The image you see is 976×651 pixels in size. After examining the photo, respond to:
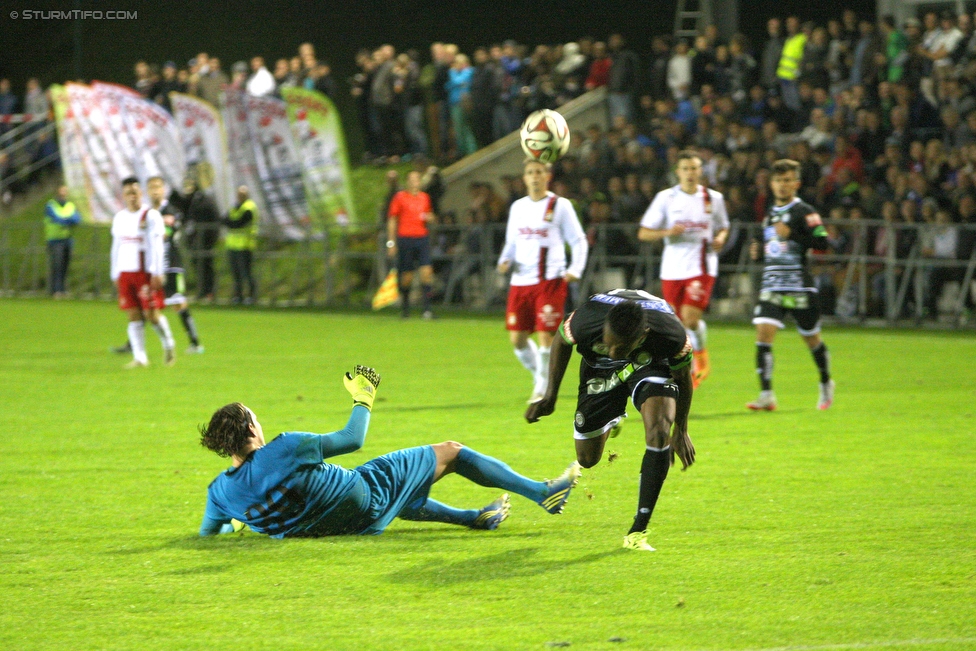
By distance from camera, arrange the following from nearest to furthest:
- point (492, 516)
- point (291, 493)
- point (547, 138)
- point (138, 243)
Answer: point (291, 493)
point (492, 516)
point (547, 138)
point (138, 243)

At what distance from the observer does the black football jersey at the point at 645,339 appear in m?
6.60

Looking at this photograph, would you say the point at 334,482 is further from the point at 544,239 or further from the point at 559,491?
the point at 544,239

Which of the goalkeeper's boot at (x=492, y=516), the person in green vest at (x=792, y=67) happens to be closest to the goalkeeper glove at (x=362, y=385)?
the goalkeeper's boot at (x=492, y=516)

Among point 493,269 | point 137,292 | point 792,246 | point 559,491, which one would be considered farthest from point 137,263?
point 559,491

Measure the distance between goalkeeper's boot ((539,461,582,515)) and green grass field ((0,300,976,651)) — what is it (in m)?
0.13

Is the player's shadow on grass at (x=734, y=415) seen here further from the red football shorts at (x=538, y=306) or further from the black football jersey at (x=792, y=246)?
the red football shorts at (x=538, y=306)

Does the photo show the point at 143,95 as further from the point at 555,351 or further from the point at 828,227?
the point at 555,351

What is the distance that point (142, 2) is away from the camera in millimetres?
28438

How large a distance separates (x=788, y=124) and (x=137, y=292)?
11708 millimetres

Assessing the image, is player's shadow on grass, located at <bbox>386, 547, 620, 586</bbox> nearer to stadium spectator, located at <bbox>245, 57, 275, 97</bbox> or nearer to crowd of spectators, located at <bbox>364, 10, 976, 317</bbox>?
crowd of spectators, located at <bbox>364, 10, 976, 317</bbox>

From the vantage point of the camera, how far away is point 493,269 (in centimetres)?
2375

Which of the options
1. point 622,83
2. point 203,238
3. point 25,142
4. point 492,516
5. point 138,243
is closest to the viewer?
point 492,516

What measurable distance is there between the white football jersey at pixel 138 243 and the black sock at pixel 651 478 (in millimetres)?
10228

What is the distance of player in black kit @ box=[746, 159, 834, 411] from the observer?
38.8 feet
